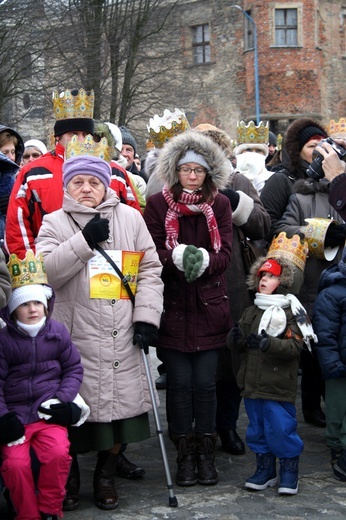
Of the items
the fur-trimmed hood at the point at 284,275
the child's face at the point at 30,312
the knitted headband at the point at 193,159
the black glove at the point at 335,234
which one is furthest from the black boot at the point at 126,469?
the black glove at the point at 335,234

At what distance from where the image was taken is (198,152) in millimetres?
5652

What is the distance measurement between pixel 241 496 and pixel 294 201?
2.28m

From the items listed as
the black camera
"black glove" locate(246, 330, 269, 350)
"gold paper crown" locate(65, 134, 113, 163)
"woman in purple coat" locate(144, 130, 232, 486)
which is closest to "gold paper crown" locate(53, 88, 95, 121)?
"gold paper crown" locate(65, 134, 113, 163)

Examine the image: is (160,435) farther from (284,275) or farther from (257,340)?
(284,275)

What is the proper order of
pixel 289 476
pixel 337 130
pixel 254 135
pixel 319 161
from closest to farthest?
pixel 289 476
pixel 319 161
pixel 337 130
pixel 254 135

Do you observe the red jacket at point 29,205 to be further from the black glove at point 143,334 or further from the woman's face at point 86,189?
the black glove at point 143,334

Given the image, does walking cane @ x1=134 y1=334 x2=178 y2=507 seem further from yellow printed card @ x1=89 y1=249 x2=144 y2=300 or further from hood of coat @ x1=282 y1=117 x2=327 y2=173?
hood of coat @ x1=282 y1=117 x2=327 y2=173

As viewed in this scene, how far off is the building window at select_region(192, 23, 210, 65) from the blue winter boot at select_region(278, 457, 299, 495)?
1459 inches

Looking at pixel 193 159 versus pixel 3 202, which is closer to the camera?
pixel 193 159

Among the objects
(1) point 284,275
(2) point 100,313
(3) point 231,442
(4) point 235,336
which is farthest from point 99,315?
(3) point 231,442

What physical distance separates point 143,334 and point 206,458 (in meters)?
0.96

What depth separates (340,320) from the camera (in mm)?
5680

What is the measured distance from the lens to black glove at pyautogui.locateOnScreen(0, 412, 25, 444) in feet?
15.0

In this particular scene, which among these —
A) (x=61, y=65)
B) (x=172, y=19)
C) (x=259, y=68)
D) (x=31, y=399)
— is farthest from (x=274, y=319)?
(x=259, y=68)
